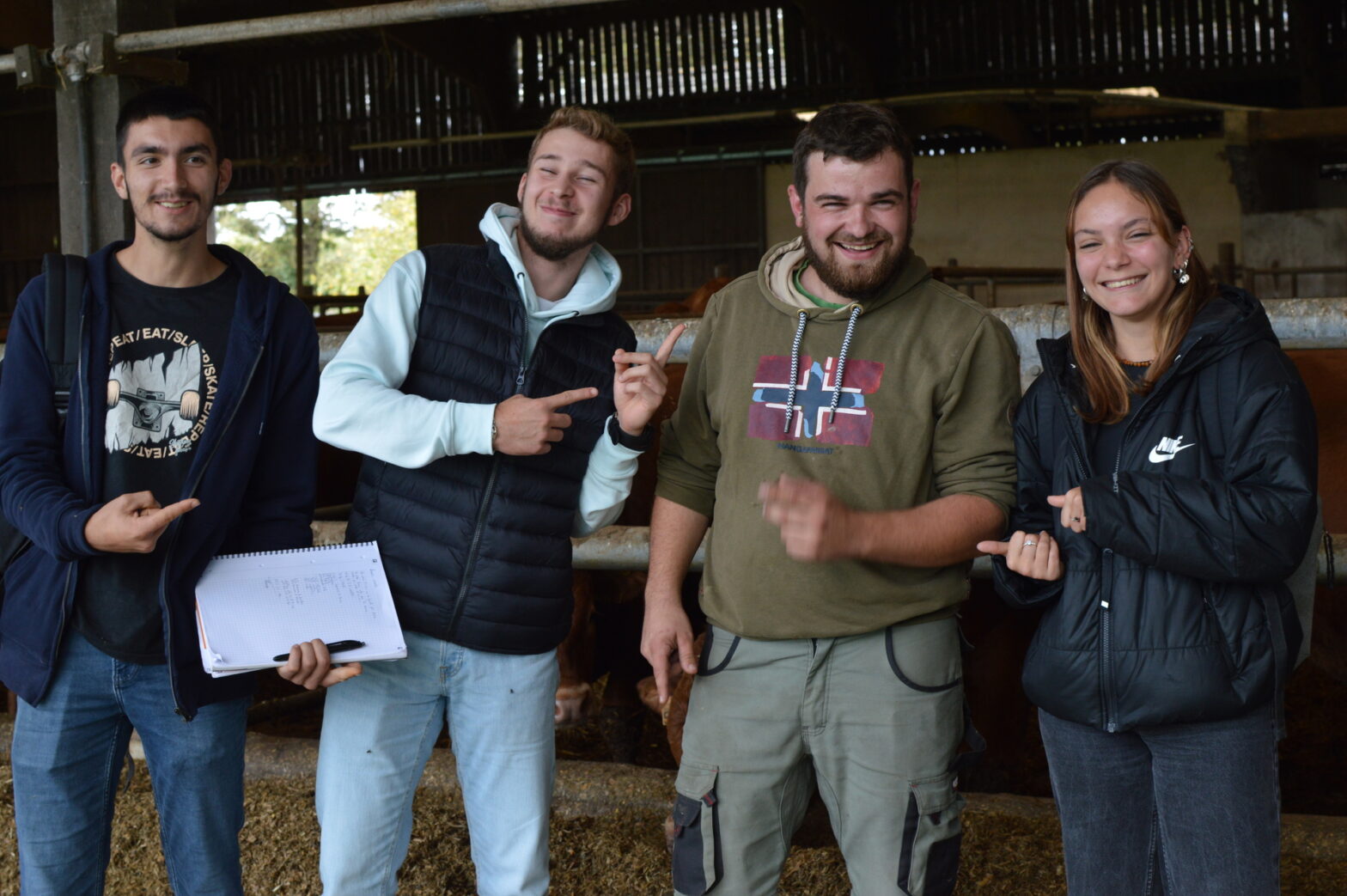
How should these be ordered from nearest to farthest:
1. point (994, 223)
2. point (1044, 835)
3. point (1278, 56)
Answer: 1. point (1044, 835)
2. point (1278, 56)
3. point (994, 223)

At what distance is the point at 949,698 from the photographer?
2133 mm

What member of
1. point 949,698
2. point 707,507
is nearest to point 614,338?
point 707,507

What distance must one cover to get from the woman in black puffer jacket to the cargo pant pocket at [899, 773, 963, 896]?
192 mm

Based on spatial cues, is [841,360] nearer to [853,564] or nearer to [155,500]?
[853,564]

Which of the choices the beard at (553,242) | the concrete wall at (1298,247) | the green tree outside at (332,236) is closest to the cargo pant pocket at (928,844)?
the beard at (553,242)

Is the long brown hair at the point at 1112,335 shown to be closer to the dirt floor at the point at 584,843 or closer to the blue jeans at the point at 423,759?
the blue jeans at the point at 423,759

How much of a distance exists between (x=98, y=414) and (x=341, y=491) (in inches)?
125

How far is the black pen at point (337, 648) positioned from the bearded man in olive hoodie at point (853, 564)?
0.50 m

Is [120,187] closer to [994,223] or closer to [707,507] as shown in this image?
[707,507]

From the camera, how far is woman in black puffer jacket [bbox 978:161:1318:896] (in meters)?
1.81

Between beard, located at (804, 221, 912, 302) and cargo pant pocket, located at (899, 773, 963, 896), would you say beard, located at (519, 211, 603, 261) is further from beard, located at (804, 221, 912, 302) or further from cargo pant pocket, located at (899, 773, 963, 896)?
cargo pant pocket, located at (899, 773, 963, 896)

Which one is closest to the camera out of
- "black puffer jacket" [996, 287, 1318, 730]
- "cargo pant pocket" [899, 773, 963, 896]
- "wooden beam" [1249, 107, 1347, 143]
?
"black puffer jacket" [996, 287, 1318, 730]

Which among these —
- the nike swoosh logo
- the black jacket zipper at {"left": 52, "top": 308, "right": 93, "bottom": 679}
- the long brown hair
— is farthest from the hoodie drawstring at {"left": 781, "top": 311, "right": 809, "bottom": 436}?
the black jacket zipper at {"left": 52, "top": 308, "right": 93, "bottom": 679}

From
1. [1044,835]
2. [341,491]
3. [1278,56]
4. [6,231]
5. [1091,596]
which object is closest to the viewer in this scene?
[1091,596]
